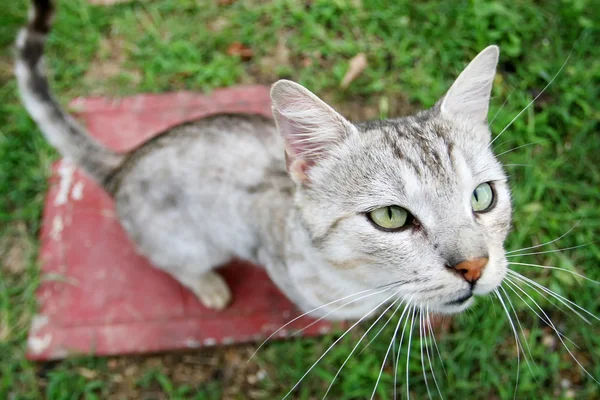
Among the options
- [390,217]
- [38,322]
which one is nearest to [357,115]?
[390,217]

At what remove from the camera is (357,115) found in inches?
138

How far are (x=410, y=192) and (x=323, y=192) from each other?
36 cm

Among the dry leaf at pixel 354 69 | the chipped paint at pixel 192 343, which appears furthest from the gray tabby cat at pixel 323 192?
the dry leaf at pixel 354 69

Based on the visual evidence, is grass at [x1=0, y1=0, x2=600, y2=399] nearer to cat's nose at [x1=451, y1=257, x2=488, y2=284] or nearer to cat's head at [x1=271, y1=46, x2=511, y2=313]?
cat's head at [x1=271, y1=46, x2=511, y2=313]

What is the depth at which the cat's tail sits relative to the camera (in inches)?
102

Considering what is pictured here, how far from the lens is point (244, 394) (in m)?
2.94

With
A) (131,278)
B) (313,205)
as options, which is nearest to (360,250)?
(313,205)

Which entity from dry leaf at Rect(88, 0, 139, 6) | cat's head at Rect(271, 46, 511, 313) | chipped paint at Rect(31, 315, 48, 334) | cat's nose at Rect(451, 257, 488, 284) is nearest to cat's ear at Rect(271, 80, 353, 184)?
cat's head at Rect(271, 46, 511, 313)

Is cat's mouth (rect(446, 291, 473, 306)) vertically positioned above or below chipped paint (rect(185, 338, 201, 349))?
above

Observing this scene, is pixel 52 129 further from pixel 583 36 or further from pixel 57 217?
pixel 583 36

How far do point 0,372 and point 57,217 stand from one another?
1010mm

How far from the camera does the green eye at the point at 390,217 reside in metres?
1.79

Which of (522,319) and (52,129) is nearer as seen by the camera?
(52,129)

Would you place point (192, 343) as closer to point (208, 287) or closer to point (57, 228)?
point (208, 287)
